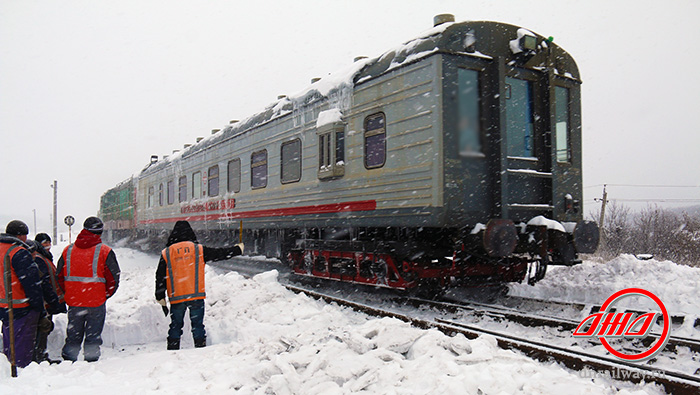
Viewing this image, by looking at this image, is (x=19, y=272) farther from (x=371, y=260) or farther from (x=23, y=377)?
(x=371, y=260)

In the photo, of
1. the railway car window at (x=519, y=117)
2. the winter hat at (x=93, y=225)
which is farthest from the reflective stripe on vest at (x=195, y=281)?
the railway car window at (x=519, y=117)

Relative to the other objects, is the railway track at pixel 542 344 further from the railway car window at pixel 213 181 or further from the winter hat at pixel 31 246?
the railway car window at pixel 213 181

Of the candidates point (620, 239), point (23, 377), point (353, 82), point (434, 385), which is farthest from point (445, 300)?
point (620, 239)

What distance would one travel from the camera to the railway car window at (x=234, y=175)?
1180 centimetres

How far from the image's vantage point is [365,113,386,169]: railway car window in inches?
290

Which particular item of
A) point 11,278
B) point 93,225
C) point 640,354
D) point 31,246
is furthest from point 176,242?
point 640,354

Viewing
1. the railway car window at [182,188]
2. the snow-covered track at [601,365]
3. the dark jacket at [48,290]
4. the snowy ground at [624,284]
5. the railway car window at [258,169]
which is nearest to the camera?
the snow-covered track at [601,365]

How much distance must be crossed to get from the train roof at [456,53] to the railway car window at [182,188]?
728 centimetres

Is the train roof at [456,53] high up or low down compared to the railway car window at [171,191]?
up

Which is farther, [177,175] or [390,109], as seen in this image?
[177,175]

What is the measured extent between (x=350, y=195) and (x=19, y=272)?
4.44 m

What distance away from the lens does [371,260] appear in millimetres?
7996

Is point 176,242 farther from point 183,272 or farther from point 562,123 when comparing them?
point 562,123

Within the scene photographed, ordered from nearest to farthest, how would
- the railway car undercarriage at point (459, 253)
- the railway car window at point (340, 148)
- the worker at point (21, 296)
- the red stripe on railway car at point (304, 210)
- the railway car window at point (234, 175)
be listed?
the worker at point (21, 296)
the railway car undercarriage at point (459, 253)
the red stripe on railway car at point (304, 210)
the railway car window at point (340, 148)
the railway car window at point (234, 175)
